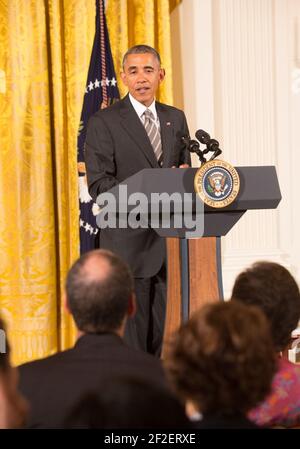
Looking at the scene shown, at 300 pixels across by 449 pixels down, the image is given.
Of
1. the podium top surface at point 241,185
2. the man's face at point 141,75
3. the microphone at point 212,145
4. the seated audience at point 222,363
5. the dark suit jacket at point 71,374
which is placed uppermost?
the man's face at point 141,75

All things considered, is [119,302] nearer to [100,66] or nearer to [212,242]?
[212,242]

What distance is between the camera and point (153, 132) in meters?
4.06

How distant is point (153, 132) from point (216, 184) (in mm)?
784

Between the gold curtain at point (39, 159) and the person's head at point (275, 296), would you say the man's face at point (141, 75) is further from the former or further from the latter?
the person's head at point (275, 296)

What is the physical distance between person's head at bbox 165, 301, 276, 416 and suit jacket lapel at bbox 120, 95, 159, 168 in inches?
99.2

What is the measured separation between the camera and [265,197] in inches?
137

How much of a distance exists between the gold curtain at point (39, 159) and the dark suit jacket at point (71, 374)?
3.35 metres

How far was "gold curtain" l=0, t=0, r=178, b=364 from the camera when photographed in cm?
522

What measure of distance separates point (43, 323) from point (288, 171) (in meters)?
2.43

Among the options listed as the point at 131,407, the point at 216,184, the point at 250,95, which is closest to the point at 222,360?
the point at 131,407

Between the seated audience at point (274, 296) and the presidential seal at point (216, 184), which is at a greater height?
the presidential seal at point (216, 184)

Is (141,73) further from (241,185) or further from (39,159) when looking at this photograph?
(39,159)

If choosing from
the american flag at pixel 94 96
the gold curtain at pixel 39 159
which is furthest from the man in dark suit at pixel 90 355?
the gold curtain at pixel 39 159

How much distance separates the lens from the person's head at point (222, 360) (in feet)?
4.83
